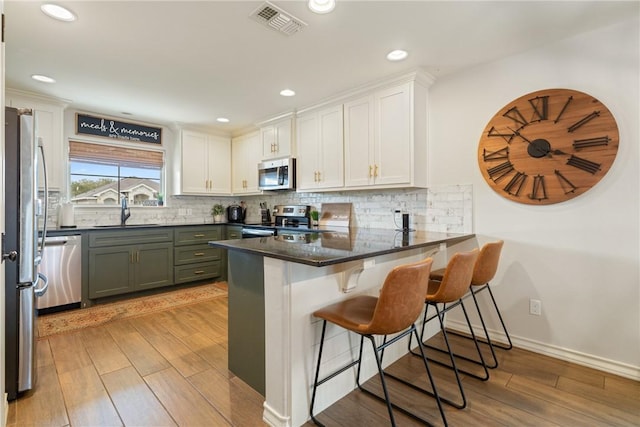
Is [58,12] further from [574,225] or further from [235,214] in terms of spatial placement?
[574,225]

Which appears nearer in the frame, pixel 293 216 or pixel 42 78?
pixel 42 78

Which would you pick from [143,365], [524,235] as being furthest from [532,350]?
[143,365]

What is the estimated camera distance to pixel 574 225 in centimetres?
225

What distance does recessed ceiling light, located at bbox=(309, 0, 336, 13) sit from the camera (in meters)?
1.85

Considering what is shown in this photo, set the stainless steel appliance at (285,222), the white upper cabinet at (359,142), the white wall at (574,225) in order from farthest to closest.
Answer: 1. the stainless steel appliance at (285,222)
2. the white upper cabinet at (359,142)
3. the white wall at (574,225)

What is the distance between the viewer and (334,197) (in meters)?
3.91

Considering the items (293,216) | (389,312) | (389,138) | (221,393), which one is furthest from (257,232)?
(389,312)

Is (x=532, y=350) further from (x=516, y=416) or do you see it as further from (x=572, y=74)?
(x=572, y=74)

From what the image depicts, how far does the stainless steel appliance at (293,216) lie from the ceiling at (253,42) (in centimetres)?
145

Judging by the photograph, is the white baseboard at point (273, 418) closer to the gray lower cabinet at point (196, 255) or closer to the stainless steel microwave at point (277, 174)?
the stainless steel microwave at point (277, 174)

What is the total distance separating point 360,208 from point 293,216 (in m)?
0.96

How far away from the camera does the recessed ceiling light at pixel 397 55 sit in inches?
95.3

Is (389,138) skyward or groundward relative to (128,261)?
skyward

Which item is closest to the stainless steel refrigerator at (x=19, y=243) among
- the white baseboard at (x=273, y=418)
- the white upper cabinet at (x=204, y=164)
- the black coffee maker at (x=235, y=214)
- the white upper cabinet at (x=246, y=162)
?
the white baseboard at (x=273, y=418)
